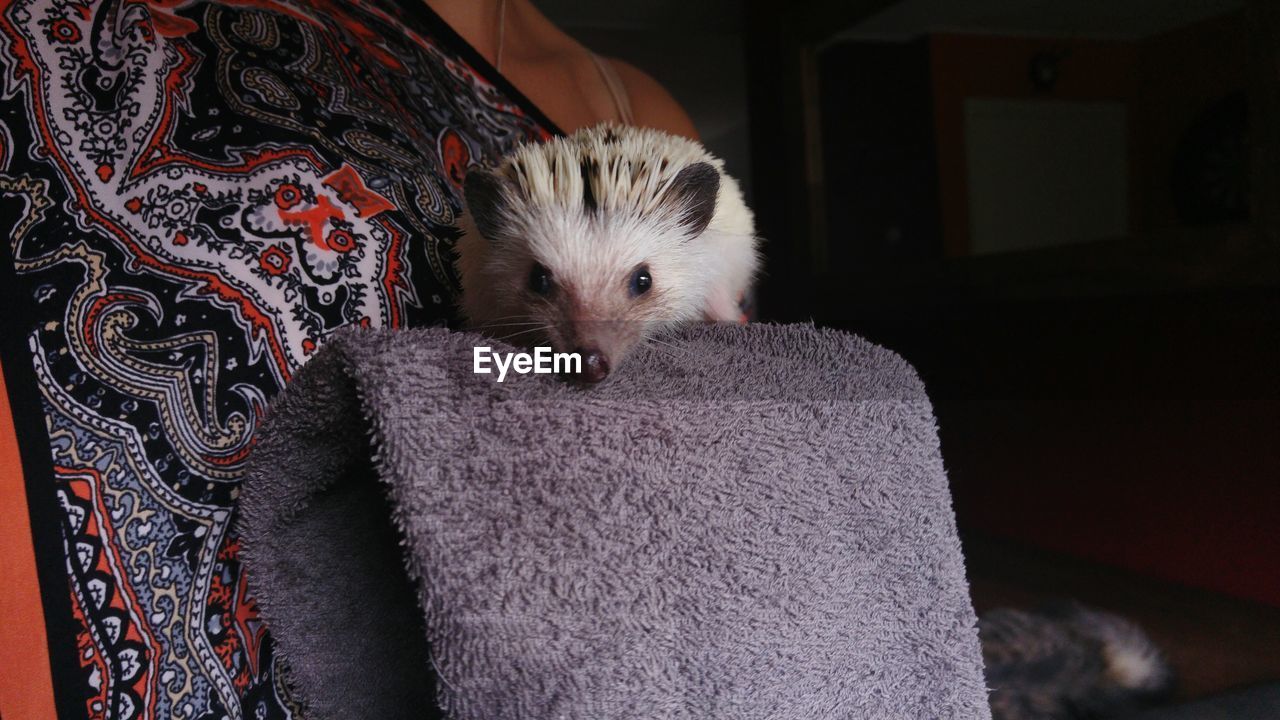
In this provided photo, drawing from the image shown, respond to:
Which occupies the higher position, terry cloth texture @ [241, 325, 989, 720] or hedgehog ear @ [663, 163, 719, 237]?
hedgehog ear @ [663, 163, 719, 237]

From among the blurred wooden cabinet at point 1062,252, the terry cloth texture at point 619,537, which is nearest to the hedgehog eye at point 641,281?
the terry cloth texture at point 619,537

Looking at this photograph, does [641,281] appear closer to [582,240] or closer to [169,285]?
[582,240]

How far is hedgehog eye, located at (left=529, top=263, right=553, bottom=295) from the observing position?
3.01 feet

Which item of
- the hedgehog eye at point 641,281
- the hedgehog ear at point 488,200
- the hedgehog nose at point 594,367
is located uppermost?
the hedgehog ear at point 488,200

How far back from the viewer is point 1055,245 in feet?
5.17

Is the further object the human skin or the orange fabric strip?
the human skin

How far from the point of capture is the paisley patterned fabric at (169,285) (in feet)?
1.98

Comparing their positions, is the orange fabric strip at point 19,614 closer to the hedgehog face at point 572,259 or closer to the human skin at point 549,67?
the hedgehog face at point 572,259

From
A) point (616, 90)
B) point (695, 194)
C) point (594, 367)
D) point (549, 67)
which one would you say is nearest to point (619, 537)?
point (594, 367)

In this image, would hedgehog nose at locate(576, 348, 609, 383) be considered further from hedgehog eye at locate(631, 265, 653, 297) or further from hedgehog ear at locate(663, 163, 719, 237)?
hedgehog ear at locate(663, 163, 719, 237)

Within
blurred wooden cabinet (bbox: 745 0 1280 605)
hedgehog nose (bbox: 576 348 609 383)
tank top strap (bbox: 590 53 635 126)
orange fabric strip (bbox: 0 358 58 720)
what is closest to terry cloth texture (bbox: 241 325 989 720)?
hedgehog nose (bbox: 576 348 609 383)

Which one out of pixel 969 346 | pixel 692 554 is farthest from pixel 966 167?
pixel 692 554

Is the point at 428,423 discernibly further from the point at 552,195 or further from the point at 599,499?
the point at 552,195

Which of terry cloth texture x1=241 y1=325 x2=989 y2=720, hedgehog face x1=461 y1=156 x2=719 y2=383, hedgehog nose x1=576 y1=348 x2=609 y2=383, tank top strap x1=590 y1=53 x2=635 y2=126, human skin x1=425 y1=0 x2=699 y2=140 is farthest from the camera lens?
tank top strap x1=590 y1=53 x2=635 y2=126
